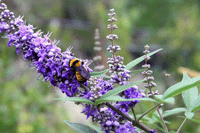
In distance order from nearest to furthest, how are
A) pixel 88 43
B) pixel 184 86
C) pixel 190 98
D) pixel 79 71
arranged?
pixel 184 86, pixel 79 71, pixel 190 98, pixel 88 43

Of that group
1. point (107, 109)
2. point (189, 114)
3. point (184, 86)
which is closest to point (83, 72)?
point (107, 109)

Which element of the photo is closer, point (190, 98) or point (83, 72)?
point (83, 72)

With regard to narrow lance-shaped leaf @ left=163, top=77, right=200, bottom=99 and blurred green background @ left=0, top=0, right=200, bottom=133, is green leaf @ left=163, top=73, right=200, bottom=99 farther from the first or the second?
blurred green background @ left=0, top=0, right=200, bottom=133

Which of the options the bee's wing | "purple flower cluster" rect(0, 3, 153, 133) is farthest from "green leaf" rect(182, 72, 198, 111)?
the bee's wing

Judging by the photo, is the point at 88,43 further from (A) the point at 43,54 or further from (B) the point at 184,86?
(B) the point at 184,86

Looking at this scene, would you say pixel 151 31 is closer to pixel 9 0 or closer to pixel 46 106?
pixel 46 106

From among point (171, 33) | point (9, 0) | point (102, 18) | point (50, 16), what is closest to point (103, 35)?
point (102, 18)

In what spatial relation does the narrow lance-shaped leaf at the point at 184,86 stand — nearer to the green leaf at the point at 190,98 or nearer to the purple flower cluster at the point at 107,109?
the purple flower cluster at the point at 107,109
